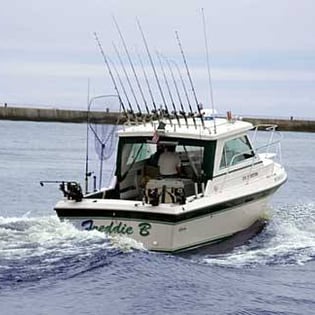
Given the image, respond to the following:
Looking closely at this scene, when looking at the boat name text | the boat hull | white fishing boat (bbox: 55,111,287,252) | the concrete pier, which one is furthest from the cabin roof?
the concrete pier

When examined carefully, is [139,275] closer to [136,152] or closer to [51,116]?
[136,152]

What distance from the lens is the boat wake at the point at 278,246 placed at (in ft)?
54.7

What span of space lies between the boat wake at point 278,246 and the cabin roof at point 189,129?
2.11 meters

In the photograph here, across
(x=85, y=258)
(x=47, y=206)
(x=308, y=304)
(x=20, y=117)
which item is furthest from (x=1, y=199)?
(x=20, y=117)

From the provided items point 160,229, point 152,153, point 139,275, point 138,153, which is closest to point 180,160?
point 152,153

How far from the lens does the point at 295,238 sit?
1991 centimetres

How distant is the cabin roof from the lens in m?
18.5

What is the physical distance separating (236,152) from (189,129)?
1.18 meters

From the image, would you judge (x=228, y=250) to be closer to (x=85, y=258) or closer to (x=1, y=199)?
(x=85, y=258)

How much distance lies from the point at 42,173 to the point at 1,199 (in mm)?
10984

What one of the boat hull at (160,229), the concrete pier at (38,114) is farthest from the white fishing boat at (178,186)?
the concrete pier at (38,114)

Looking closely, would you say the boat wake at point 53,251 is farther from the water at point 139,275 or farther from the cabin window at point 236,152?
the cabin window at point 236,152

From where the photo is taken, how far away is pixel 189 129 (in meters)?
18.8

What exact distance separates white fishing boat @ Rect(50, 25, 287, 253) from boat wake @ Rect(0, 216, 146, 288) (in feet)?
1.31
